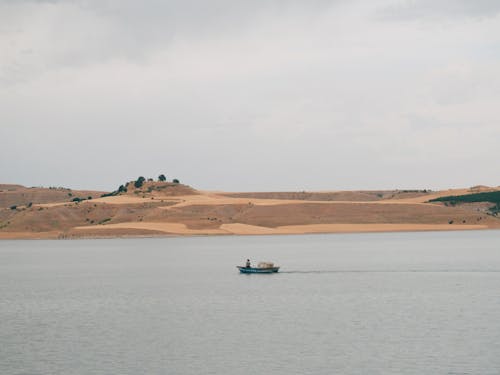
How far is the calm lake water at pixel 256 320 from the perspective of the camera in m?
48.5

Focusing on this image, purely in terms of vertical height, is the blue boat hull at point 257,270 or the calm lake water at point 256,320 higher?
the blue boat hull at point 257,270

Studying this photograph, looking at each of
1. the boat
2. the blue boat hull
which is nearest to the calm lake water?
the blue boat hull

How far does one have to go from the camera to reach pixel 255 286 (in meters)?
90.8

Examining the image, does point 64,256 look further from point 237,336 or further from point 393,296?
point 237,336

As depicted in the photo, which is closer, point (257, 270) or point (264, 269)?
point (264, 269)

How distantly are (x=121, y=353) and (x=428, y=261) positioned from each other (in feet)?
250

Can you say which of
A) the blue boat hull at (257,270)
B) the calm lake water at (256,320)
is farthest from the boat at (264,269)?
the calm lake water at (256,320)

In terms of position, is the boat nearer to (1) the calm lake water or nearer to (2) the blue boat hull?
(2) the blue boat hull

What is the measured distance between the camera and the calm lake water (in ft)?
159

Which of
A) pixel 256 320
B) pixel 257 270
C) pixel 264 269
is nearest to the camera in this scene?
pixel 256 320

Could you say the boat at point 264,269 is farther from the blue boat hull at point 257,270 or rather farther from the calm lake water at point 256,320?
the calm lake water at point 256,320

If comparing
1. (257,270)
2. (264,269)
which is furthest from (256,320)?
(257,270)

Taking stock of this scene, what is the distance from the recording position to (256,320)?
63.7 metres

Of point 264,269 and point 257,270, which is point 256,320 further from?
point 257,270
